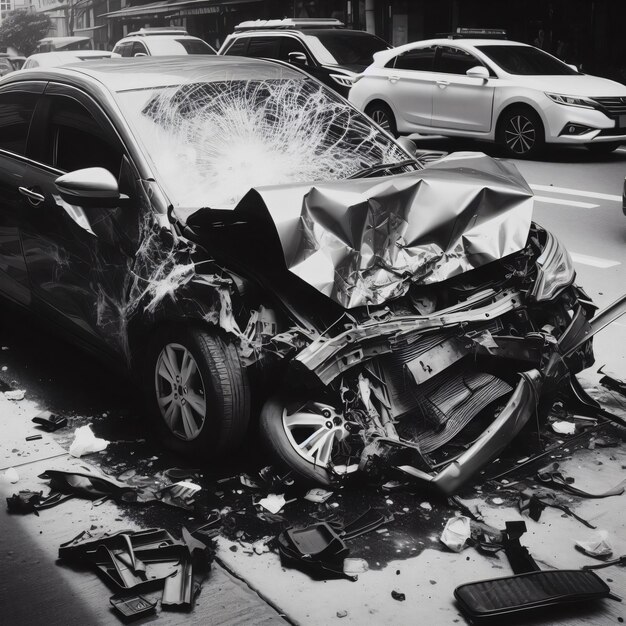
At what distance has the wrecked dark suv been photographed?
3.94 m

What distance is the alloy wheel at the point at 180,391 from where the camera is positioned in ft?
13.5

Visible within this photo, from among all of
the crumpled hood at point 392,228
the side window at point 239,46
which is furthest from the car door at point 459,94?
the crumpled hood at point 392,228

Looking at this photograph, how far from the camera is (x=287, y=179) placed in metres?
4.71

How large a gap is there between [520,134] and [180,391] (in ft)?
35.0

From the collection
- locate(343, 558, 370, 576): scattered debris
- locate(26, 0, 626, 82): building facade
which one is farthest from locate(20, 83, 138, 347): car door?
locate(26, 0, 626, 82): building facade

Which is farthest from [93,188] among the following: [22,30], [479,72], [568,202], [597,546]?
[22,30]

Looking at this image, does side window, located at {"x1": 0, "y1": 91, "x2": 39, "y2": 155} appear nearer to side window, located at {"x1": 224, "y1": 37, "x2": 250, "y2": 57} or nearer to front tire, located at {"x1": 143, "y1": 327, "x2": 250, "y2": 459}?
front tire, located at {"x1": 143, "y1": 327, "x2": 250, "y2": 459}

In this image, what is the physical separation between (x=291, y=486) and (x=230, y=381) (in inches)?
21.0

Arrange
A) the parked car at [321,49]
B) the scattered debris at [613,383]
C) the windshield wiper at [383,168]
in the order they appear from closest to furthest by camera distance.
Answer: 1. the windshield wiper at [383,168]
2. the scattered debris at [613,383]
3. the parked car at [321,49]

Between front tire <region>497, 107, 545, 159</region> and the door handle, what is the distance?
32.2 ft

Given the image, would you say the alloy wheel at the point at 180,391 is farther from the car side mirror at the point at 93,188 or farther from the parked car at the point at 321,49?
the parked car at the point at 321,49

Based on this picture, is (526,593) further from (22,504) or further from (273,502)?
(22,504)

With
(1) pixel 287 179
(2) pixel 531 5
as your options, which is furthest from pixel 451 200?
(2) pixel 531 5

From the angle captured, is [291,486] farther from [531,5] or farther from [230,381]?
[531,5]
